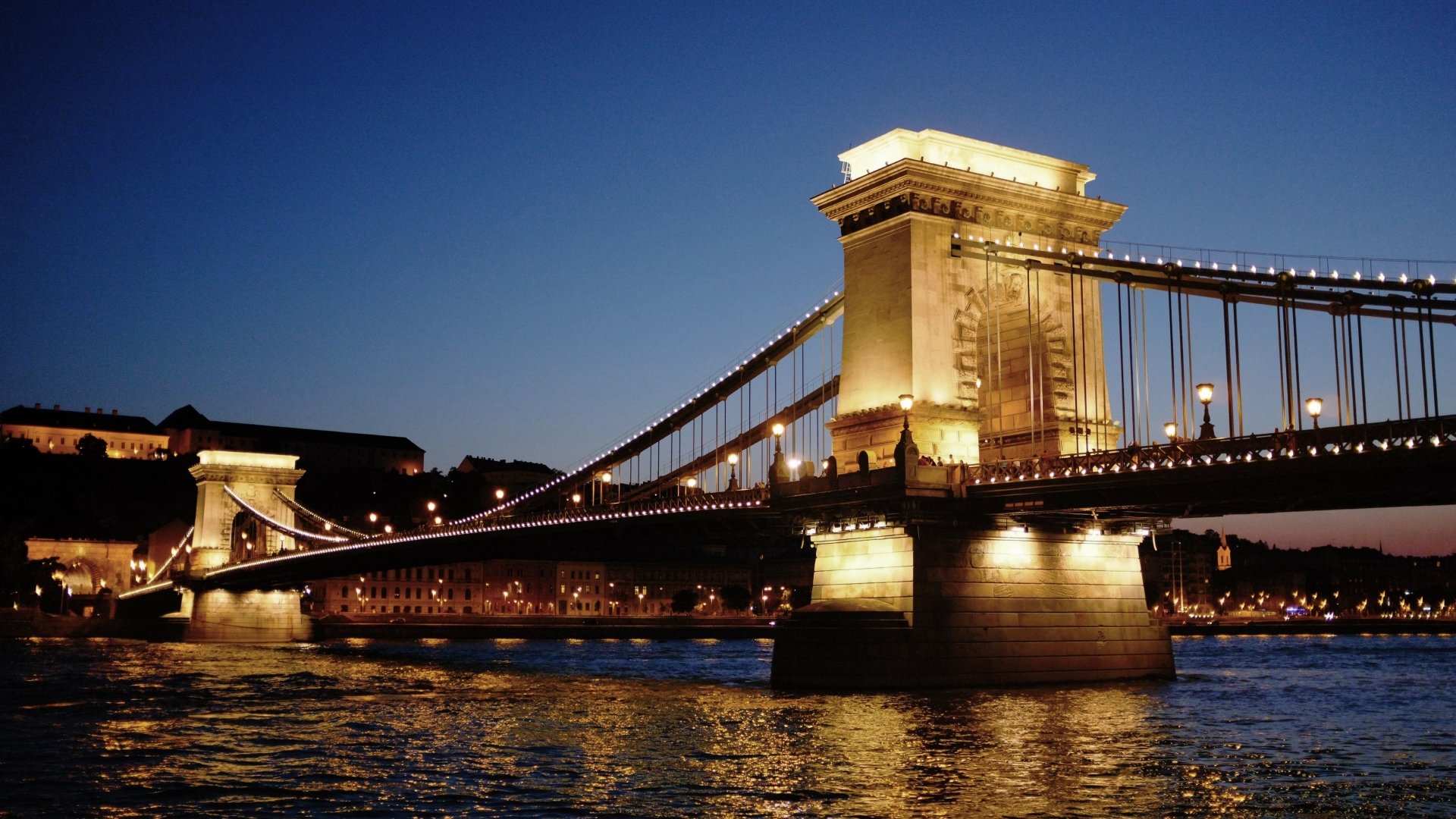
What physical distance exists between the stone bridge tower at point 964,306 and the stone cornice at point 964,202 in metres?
0.04

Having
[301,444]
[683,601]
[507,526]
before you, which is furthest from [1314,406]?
[301,444]

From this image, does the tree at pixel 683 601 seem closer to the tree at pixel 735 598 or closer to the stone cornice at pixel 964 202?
the tree at pixel 735 598

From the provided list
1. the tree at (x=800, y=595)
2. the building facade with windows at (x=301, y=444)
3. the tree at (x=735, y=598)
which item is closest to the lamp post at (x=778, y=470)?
the tree at (x=800, y=595)

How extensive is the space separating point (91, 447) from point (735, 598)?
8082cm

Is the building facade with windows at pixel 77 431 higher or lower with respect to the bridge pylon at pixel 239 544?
higher

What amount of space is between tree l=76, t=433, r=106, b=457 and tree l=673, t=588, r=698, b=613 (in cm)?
7501

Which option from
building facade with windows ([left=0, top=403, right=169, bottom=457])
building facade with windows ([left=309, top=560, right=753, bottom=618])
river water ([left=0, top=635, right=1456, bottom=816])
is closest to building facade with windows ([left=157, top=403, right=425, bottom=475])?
building facade with windows ([left=0, top=403, right=169, bottom=457])

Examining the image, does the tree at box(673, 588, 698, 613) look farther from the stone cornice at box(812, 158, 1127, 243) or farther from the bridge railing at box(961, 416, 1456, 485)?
the bridge railing at box(961, 416, 1456, 485)

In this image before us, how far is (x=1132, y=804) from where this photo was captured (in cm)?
1944

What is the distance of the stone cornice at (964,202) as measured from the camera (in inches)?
1570

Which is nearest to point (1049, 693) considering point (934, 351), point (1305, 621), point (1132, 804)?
point (934, 351)

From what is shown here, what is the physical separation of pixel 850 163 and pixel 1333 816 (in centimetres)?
2743

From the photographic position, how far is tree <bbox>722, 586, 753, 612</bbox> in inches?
5910

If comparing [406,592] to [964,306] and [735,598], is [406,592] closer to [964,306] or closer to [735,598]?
[735,598]
